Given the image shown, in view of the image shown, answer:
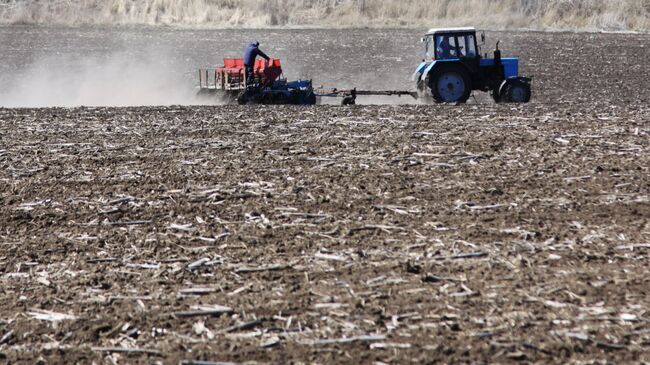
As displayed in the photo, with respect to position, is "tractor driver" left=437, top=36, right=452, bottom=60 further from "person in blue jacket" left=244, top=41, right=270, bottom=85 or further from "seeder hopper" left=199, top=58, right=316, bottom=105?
"person in blue jacket" left=244, top=41, right=270, bottom=85

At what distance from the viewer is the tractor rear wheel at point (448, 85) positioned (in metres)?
21.8

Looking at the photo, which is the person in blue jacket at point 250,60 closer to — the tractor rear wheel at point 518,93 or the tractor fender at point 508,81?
the tractor fender at point 508,81

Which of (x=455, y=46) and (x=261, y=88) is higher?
(x=455, y=46)

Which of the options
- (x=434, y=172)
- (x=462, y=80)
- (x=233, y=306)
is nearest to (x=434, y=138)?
(x=434, y=172)

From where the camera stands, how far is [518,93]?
2145cm

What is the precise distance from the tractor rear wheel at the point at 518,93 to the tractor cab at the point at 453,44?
3.81 ft

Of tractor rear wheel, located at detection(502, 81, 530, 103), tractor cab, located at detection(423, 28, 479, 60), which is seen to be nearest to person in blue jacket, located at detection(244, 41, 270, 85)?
tractor cab, located at detection(423, 28, 479, 60)

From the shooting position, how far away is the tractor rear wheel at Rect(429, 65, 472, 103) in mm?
21812

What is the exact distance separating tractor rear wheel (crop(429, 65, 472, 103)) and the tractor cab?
34cm

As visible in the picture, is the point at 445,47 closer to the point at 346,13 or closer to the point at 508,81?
the point at 508,81

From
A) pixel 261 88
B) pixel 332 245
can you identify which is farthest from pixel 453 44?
pixel 332 245

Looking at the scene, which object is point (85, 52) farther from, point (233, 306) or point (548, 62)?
point (233, 306)

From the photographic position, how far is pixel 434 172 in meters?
10.8

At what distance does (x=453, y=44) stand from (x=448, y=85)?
93cm
